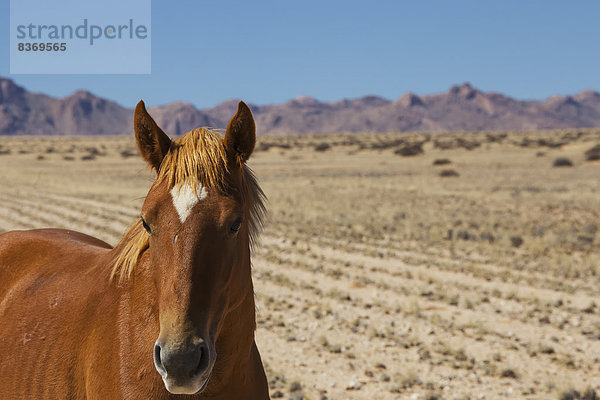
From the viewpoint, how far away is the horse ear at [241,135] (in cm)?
252

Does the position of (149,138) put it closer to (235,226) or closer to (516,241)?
(235,226)

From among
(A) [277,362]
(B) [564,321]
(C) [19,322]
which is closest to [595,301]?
(B) [564,321]

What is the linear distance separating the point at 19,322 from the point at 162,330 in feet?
5.20

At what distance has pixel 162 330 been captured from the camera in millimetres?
2107

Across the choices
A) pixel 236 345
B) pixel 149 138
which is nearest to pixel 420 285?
pixel 236 345

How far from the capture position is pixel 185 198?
236 cm

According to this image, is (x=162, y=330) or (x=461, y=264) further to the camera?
(x=461, y=264)

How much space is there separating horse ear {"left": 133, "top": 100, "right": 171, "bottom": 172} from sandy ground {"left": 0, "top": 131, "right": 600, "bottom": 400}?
0.97ft

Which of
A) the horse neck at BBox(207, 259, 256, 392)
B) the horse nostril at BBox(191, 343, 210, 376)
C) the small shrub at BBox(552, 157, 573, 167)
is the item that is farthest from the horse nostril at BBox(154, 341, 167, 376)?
the small shrub at BBox(552, 157, 573, 167)

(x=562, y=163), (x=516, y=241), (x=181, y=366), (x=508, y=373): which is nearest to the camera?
(x=181, y=366)

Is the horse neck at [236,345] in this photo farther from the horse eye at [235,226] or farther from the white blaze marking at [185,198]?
the white blaze marking at [185,198]

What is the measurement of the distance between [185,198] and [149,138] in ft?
1.26

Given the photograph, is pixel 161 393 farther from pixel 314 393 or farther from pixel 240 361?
pixel 314 393

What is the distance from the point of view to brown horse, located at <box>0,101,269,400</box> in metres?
2.19
